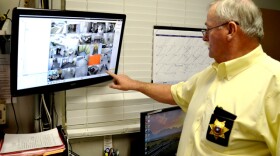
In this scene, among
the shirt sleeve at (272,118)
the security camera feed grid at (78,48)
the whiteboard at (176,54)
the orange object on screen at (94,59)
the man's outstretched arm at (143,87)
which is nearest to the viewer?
the shirt sleeve at (272,118)

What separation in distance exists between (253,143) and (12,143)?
1.12m

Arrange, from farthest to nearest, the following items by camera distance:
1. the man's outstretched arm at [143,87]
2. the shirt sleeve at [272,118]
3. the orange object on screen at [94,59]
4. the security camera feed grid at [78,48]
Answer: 1. the man's outstretched arm at [143,87]
2. the orange object on screen at [94,59]
3. the security camera feed grid at [78,48]
4. the shirt sleeve at [272,118]

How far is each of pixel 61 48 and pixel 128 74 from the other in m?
0.59

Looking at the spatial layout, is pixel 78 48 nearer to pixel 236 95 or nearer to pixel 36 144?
pixel 36 144

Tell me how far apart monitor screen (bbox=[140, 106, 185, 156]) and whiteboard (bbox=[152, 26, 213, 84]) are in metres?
0.26

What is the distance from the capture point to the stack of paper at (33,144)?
1.19 meters

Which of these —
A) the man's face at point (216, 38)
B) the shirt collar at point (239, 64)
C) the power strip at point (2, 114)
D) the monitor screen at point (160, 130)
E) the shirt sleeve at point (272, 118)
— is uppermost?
the man's face at point (216, 38)

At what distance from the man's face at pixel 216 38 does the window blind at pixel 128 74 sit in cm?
61

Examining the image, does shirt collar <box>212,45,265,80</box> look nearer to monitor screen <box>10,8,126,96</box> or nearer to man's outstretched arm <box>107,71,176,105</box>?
man's outstretched arm <box>107,71,176,105</box>

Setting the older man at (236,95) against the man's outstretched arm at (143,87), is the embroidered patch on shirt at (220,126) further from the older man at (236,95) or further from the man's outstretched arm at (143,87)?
the man's outstretched arm at (143,87)

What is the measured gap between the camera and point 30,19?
43.6 inches

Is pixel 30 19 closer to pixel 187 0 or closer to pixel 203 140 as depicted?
pixel 203 140

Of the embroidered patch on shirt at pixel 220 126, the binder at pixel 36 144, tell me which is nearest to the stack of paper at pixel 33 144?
the binder at pixel 36 144

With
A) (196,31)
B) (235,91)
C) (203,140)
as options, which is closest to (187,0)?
(196,31)
